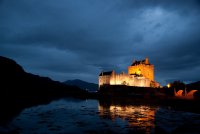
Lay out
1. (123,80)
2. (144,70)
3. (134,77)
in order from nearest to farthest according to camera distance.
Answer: (123,80), (134,77), (144,70)

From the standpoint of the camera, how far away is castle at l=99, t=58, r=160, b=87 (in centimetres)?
11019

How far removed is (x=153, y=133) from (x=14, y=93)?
243 feet

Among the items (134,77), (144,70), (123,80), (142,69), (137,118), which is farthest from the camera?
(144,70)

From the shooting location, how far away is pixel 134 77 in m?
115

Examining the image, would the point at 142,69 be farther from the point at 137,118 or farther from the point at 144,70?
the point at 137,118

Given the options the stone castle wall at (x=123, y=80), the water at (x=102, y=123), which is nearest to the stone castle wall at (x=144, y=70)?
the stone castle wall at (x=123, y=80)

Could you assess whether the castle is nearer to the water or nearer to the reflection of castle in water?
the reflection of castle in water

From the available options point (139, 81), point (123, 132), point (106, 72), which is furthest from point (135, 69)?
point (123, 132)

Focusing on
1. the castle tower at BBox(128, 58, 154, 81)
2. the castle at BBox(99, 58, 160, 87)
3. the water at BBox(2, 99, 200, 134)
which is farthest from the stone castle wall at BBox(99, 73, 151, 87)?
the water at BBox(2, 99, 200, 134)

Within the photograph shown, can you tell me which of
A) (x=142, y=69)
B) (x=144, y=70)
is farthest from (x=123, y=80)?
(x=144, y=70)

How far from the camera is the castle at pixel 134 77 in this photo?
110194 mm

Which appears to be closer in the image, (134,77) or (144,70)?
(134,77)

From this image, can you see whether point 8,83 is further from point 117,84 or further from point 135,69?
point 135,69

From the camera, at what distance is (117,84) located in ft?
354
